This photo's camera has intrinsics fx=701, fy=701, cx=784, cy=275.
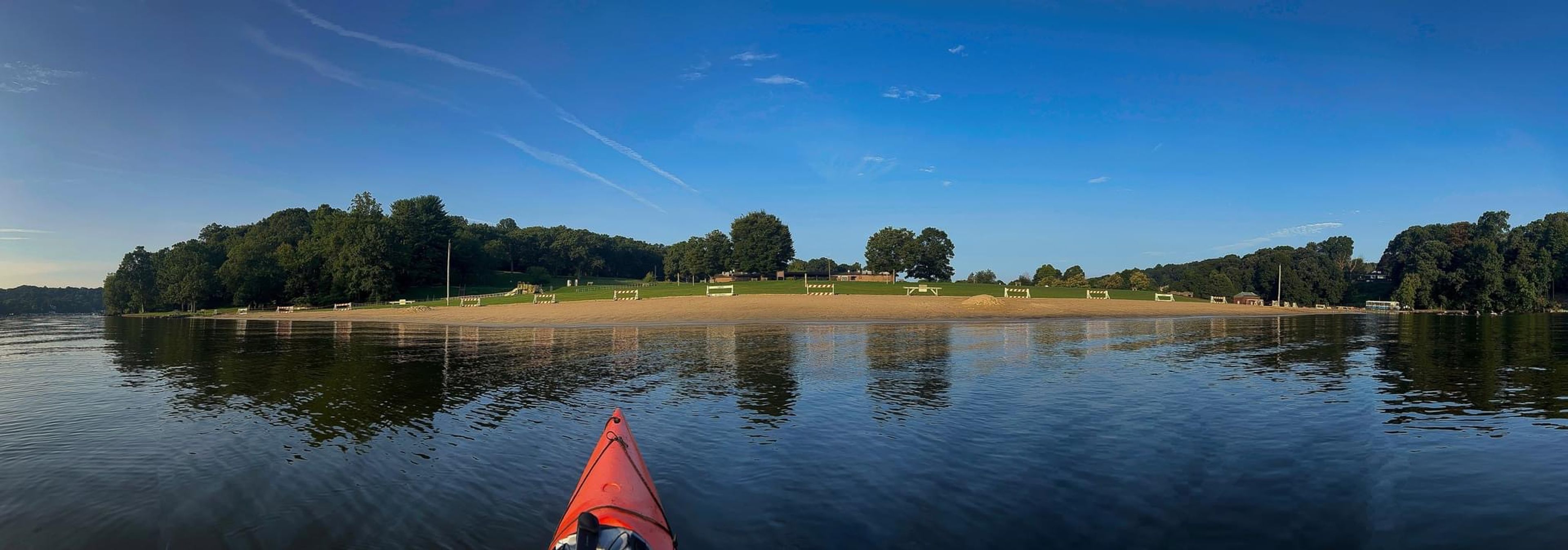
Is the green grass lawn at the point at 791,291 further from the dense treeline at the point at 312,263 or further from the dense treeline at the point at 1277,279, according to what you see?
the dense treeline at the point at 1277,279

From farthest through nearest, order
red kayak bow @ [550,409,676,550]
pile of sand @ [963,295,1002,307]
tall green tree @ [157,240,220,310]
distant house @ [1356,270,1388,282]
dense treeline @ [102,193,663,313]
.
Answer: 1. distant house @ [1356,270,1388,282]
2. tall green tree @ [157,240,220,310]
3. dense treeline @ [102,193,663,313]
4. pile of sand @ [963,295,1002,307]
5. red kayak bow @ [550,409,676,550]

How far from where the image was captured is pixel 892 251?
444 feet

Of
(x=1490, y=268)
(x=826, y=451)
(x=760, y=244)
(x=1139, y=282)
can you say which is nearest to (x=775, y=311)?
(x=826, y=451)

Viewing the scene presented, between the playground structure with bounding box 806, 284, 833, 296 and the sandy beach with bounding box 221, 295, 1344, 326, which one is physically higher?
the playground structure with bounding box 806, 284, 833, 296

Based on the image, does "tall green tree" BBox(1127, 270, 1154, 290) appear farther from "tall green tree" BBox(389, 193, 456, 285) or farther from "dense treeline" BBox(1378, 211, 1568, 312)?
"tall green tree" BBox(389, 193, 456, 285)

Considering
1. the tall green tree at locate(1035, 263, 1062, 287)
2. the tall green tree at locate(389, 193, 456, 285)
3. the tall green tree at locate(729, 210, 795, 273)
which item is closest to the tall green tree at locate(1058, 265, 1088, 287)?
the tall green tree at locate(1035, 263, 1062, 287)

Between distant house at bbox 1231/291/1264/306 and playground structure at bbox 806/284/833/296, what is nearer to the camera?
playground structure at bbox 806/284/833/296

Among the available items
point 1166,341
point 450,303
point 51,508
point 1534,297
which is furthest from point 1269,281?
point 51,508

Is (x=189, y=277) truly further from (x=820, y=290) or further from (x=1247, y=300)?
(x=1247, y=300)

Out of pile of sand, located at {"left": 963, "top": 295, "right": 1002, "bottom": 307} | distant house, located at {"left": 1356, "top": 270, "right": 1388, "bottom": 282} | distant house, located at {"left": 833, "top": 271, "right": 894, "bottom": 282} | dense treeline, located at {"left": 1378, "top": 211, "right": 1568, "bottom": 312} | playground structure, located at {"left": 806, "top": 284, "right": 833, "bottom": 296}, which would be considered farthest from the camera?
distant house, located at {"left": 1356, "top": 270, "right": 1388, "bottom": 282}

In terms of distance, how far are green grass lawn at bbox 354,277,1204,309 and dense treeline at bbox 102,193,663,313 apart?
34.8 feet

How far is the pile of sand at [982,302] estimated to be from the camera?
71.6 m

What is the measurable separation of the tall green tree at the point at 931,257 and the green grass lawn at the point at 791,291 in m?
22.7

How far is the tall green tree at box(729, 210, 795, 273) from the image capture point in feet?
443
